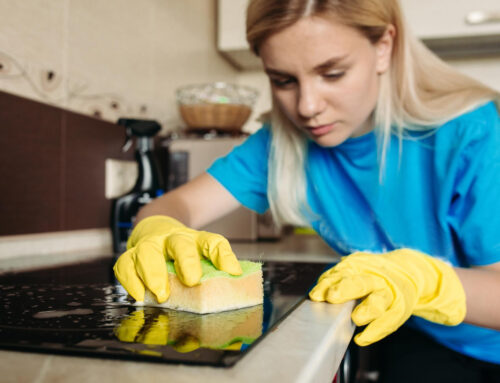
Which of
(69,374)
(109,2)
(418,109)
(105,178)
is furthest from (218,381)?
(109,2)

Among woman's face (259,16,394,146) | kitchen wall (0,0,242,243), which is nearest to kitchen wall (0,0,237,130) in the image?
kitchen wall (0,0,242,243)

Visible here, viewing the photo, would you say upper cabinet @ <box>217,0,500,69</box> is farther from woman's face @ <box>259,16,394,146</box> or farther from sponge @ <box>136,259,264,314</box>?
sponge @ <box>136,259,264,314</box>

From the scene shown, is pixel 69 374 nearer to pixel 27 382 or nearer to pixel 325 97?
pixel 27 382

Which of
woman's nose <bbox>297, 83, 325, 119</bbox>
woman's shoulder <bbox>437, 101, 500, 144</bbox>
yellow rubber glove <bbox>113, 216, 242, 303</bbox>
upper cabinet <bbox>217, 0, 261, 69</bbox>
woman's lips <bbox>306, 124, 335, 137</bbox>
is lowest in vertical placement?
yellow rubber glove <bbox>113, 216, 242, 303</bbox>

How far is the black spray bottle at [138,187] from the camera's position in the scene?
4.07 feet

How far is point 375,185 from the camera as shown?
3.24 ft

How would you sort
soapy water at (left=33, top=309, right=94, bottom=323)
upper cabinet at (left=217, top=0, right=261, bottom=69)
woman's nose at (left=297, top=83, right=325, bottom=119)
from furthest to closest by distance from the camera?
upper cabinet at (left=217, top=0, right=261, bottom=69), woman's nose at (left=297, top=83, right=325, bottom=119), soapy water at (left=33, top=309, right=94, bottom=323)

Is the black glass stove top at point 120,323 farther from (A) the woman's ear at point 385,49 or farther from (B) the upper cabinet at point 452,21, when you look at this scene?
(B) the upper cabinet at point 452,21

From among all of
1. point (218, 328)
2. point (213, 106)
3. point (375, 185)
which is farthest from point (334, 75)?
point (213, 106)

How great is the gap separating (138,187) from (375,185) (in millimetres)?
637

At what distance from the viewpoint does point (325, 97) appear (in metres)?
0.84

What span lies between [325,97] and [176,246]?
42 cm

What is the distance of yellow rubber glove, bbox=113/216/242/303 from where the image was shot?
519mm

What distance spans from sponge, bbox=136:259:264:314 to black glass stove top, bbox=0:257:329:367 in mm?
10
